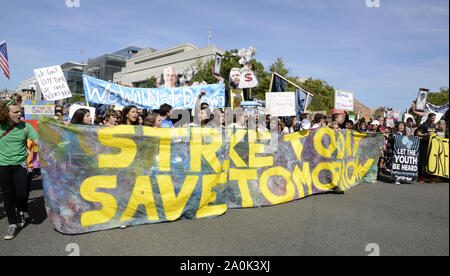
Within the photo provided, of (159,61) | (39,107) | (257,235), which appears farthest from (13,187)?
(159,61)

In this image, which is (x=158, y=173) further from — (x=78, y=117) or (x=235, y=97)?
(x=235, y=97)

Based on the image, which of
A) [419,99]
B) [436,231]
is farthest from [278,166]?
[419,99]

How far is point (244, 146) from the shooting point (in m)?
5.00

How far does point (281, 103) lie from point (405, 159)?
12.5 feet

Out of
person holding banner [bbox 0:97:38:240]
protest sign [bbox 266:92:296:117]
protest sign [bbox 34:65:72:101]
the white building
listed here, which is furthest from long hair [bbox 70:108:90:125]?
the white building

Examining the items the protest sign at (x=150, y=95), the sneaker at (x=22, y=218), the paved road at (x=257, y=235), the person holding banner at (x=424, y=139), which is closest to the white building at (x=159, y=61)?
the protest sign at (x=150, y=95)

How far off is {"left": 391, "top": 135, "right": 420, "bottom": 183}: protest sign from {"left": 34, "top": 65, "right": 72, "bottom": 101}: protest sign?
30.4 ft

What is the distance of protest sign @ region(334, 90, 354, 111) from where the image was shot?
10367 mm

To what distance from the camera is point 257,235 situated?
355 centimetres
